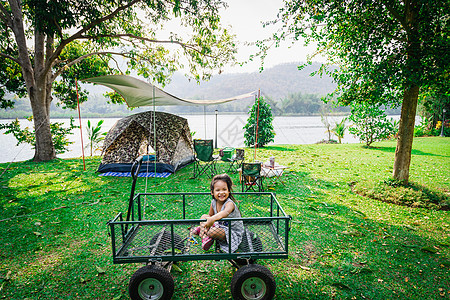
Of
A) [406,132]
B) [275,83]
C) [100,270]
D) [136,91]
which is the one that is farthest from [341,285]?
[275,83]

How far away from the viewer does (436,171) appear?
6695mm

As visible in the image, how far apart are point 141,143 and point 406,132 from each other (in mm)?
7051

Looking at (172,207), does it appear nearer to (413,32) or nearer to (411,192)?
(411,192)

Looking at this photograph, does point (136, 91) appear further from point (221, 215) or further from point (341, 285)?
point (341, 285)

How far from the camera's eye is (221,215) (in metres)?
2.29

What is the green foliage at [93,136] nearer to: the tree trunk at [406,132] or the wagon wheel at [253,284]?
the wagon wheel at [253,284]

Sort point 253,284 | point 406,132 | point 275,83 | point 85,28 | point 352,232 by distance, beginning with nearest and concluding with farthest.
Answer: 1. point 253,284
2. point 352,232
3. point 406,132
4. point 85,28
5. point 275,83

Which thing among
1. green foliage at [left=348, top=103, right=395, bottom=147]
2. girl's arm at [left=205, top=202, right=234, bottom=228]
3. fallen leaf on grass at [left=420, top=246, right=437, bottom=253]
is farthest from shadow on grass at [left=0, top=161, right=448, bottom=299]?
green foliage at [left=348, top=103, right=395, bottom=147]

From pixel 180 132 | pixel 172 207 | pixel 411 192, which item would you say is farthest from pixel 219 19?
pixel 411 192

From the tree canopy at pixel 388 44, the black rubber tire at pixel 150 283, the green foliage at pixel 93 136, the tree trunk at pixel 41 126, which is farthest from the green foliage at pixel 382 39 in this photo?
the green foliage at pixel 93 136

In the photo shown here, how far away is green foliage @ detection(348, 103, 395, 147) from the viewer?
38.5 ft

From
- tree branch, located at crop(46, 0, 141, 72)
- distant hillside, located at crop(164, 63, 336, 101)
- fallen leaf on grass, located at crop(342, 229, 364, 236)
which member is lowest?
fallen leaf on grass, located at crop(342, 229, 364, 236)

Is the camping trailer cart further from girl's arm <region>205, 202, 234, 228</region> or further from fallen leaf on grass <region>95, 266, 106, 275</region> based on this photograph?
fallen leaf on grass <region>95, 266, 106, 275</region>

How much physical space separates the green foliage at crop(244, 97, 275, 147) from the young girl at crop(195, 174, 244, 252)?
10.2 meters
